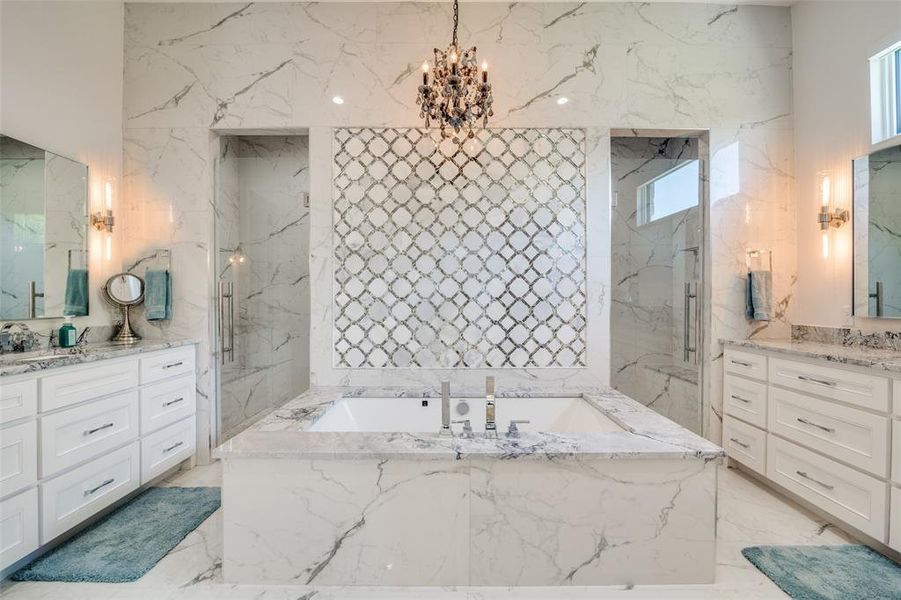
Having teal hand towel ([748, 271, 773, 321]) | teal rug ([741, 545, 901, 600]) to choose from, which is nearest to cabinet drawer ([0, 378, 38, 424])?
teal rug ([741, 545, 901, 600])

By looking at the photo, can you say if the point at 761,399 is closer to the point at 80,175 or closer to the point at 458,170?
→ the point at 458,170

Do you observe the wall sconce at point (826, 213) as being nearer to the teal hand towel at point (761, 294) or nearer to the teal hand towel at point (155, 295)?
the teal hand towel at point (761, 294)

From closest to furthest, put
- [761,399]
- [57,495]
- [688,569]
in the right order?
[688,569] < [57,495] < [761,399]

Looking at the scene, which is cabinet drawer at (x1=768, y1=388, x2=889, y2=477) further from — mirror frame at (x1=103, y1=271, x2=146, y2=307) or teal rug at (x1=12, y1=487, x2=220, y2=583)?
mirror frame at (x1=103, y1=271, x2=146, y2=307)

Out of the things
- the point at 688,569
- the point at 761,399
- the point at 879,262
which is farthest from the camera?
the point at 761,399

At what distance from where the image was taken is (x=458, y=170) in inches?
113

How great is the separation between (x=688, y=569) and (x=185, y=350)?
115 inches

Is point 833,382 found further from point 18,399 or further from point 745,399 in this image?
point 18,399

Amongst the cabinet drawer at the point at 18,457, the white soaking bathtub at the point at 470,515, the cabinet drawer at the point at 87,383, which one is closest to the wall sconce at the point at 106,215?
the cabinet drawer at the point at 87,383

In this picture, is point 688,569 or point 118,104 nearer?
point 688,569

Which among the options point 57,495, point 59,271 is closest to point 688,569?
point 57,495

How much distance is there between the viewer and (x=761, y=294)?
2828 mm

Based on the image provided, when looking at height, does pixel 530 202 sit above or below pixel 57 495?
above

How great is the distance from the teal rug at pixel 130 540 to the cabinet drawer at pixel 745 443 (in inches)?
118
